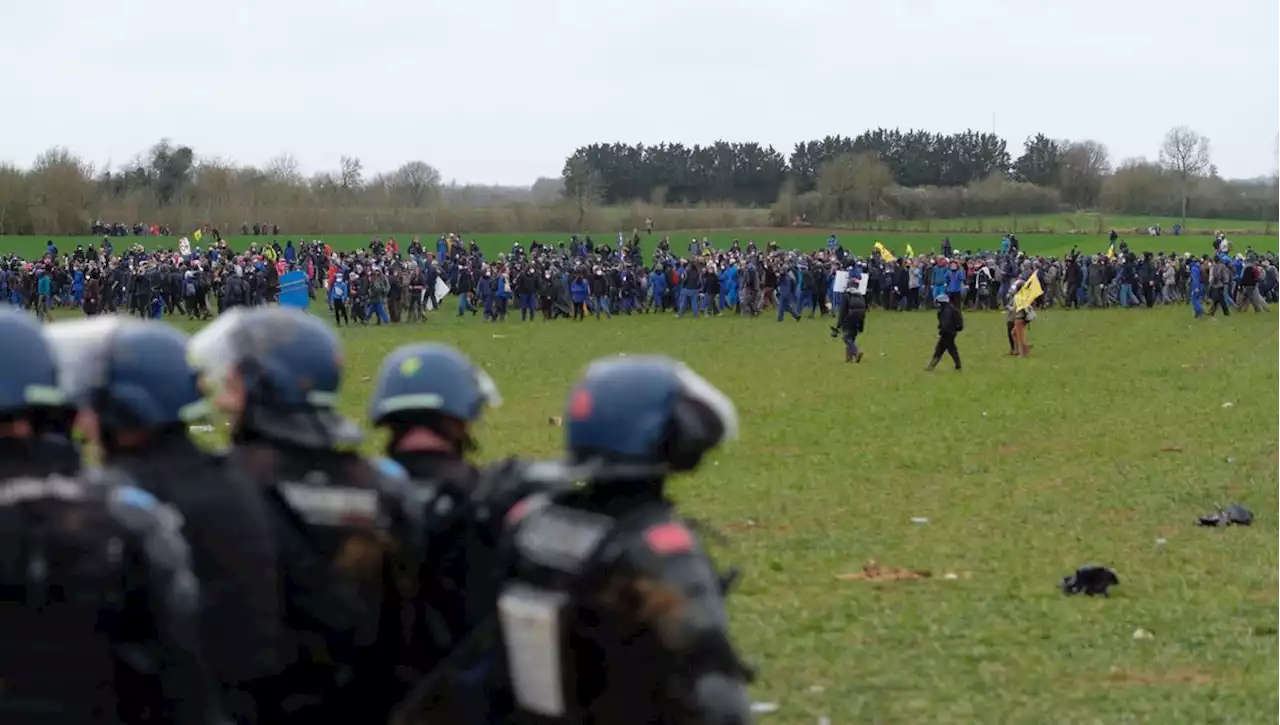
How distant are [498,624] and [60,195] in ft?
231

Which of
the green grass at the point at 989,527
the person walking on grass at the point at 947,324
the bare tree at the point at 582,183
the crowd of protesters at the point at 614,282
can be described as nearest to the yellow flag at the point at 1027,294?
the green grass at the point at 989,527

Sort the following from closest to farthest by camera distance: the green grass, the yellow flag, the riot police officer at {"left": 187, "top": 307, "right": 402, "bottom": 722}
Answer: the riot police officer at {"left": 187, "top": 307, "right": 402, "bottom": 722}
the green grass
the yellow flag

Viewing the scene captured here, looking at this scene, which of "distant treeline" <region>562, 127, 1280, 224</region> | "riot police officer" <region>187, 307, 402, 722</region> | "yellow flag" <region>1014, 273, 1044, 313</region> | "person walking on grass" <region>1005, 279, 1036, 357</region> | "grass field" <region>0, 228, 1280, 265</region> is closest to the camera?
"riot police officer" <region>187, 307, 402, 722</region>

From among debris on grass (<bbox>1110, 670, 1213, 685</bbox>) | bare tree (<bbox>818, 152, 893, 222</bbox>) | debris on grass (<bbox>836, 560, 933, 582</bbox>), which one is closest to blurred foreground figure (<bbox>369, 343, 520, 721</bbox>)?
debris on grass (<bbox>1110, 670, 1213, 685</bbox>)

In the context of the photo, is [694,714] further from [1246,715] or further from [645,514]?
[1246,715]

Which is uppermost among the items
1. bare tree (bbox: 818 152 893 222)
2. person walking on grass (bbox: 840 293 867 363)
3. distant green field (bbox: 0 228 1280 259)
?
bare tree (bbox: 818 152 893 222)

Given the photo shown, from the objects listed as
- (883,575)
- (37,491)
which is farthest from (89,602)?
(883,575)

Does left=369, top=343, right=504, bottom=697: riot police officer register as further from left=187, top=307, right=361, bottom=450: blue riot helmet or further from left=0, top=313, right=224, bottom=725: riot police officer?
left=0, top=313, right=224, bottom=725: riot police officer

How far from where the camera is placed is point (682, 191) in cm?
9812

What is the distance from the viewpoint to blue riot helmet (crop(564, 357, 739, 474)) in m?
3.44

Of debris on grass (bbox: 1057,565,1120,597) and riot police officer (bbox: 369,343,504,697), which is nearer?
riot police officer (bbox: 369,343,504,697)

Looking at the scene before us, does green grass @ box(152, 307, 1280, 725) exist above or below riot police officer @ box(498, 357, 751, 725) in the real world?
below

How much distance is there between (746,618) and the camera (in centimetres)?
898

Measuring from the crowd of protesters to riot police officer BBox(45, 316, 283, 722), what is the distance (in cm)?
3244
